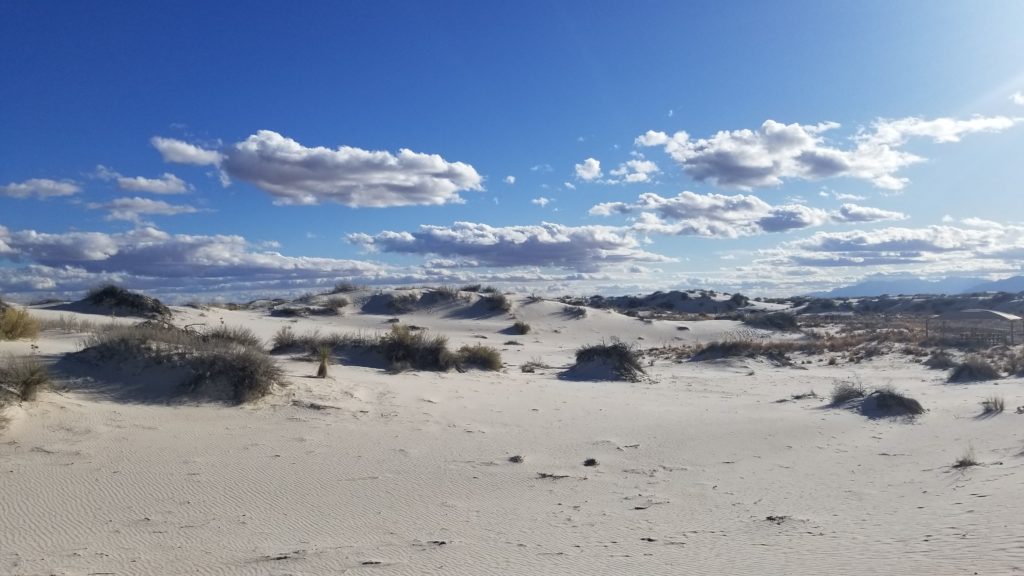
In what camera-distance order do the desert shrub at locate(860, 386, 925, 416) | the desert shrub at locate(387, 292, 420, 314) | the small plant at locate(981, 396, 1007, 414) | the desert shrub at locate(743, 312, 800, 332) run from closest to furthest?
the small plant at locate(981, 396, 1007, 414), the desert shrub at locate(860, 386, 925, 416), the desert shrub at locate(387, 292, 420, 314), the desert shrub at locate(743, 312, 800, 332)

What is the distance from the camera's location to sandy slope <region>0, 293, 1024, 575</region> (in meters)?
5.30

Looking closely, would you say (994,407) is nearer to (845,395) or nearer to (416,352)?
(845,395)

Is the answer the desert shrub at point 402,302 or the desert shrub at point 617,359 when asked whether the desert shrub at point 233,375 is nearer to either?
the desert shrub at point 617,359

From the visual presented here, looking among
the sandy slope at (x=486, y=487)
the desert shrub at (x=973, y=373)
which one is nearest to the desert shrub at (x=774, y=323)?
the desert shrub at (x=973, y=373)

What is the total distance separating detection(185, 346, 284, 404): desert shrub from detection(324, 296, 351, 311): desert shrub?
22.8 metres

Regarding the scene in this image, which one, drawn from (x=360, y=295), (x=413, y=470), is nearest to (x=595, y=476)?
(x=413, y=470)

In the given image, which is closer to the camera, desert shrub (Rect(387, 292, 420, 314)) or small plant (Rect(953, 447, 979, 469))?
small plant (Rect(953, 447, 979, 469))

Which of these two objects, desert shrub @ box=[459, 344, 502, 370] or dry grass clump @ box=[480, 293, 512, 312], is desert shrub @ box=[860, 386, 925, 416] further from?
dry grass clump @ box=[480, 293, 512, 312]

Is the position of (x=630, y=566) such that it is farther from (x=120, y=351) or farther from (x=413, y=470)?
(x=120, y=351)

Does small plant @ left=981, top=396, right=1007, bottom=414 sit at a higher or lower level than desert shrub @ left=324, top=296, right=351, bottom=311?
lower

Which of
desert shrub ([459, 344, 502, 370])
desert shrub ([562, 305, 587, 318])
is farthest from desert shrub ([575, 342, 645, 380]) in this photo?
desert shrub ([562, 305, 587, 318])

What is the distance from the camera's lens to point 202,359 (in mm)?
10555

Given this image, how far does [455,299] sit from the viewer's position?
119 feet

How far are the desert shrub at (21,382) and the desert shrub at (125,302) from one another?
14.4m
